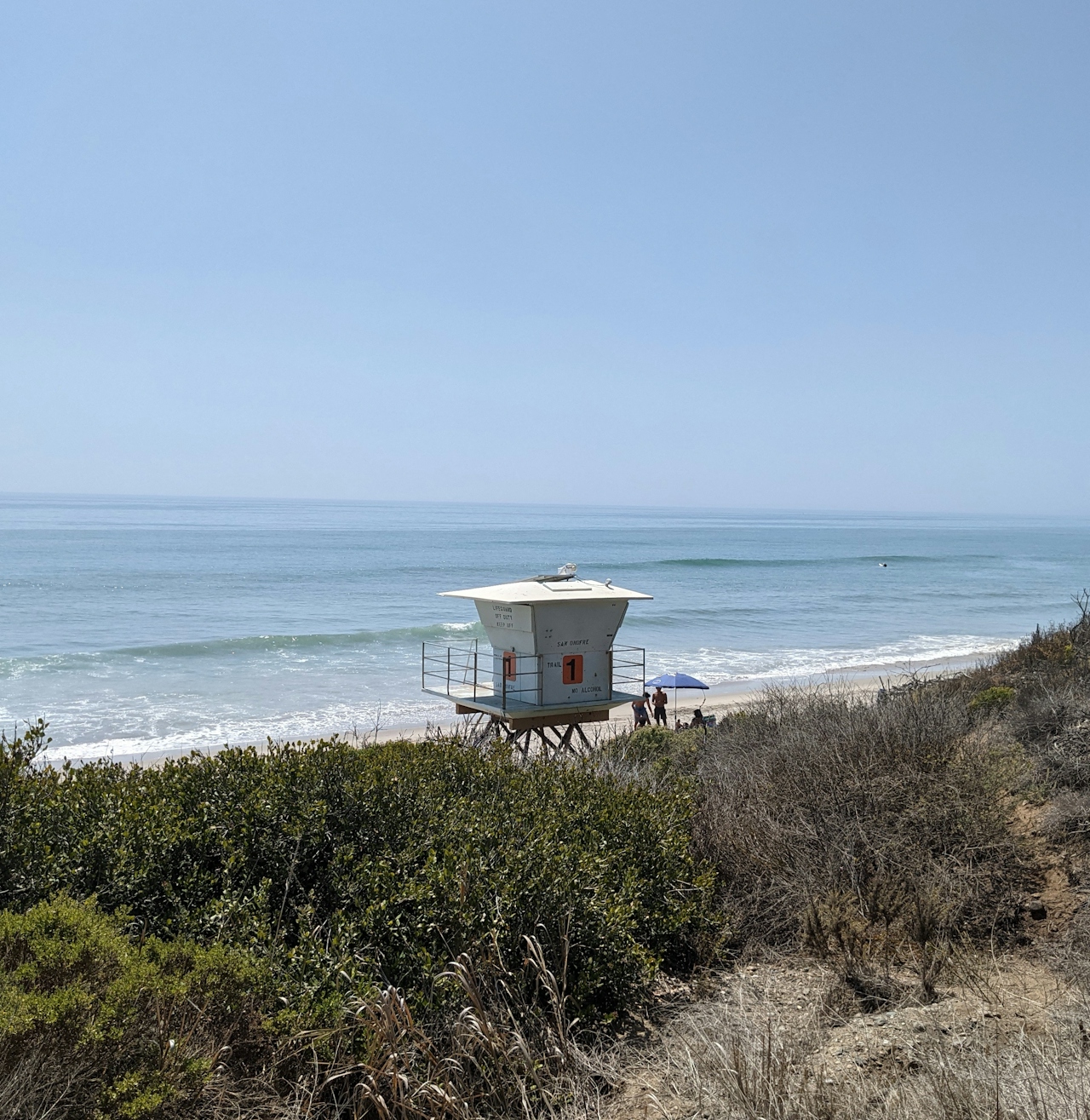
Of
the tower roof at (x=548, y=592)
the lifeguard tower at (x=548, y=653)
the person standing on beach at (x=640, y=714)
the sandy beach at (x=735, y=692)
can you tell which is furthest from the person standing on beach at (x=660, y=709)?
the tower roof at (x=548, y=592)

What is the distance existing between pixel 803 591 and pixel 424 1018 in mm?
58281

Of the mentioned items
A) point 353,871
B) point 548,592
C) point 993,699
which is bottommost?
point 993,699

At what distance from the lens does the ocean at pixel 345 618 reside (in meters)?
25.2

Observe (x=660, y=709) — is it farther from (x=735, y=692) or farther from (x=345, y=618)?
(x=345, y=618)

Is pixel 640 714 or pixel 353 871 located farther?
pixel 640 714

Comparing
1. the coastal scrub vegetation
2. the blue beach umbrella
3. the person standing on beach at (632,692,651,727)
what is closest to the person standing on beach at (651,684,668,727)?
the person standing on beach at (632,692,651,727)

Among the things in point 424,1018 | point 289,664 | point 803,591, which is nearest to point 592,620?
point 424,1018

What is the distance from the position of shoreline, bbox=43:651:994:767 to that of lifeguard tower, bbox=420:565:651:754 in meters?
1.55

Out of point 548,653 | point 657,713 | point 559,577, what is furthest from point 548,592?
point 657,713

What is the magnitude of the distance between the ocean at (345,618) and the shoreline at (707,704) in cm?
32

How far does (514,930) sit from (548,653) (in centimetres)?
1003

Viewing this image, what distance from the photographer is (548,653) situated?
582 inches

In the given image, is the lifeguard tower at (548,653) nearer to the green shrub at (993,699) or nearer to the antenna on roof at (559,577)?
the antenna on roof at (559,577)

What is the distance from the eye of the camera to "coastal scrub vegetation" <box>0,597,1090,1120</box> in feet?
11.8
